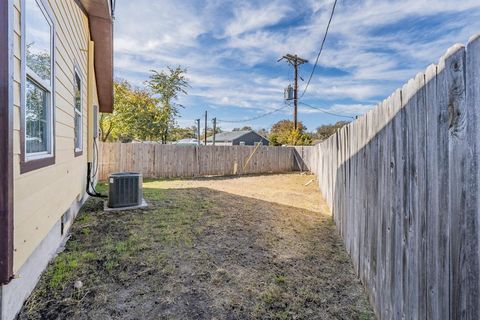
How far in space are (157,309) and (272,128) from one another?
132ft

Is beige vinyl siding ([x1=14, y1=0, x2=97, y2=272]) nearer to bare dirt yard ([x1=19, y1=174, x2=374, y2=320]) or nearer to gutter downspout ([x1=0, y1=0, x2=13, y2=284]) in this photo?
gutter downspout ([x1=0, y1=0, x2=13, y2=284])

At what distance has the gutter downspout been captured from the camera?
1.56 meters

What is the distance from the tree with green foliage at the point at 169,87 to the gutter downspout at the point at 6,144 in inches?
642

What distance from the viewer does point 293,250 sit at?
136 inches

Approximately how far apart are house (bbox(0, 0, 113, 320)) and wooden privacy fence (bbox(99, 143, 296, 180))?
562 cm

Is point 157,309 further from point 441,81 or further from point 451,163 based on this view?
point 441,81

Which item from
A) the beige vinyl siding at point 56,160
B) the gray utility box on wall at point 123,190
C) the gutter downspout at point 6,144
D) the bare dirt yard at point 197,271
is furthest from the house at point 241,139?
the gutter downspout at point 6,144

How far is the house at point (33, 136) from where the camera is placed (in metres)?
1.61

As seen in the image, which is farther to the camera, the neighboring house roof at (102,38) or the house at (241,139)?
the house at (241,139)

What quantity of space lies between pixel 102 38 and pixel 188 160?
5939mm

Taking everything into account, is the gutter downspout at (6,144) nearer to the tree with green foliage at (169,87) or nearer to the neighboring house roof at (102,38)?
the neighboring house roof at (102,38)

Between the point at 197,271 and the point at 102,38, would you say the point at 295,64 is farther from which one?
the point at 197,271

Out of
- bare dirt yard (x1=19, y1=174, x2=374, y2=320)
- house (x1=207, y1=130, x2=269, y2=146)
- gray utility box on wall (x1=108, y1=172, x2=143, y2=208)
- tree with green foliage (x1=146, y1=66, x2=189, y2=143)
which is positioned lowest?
bare dirt yard (x1=19, y1=174, x2=374, y2=320)

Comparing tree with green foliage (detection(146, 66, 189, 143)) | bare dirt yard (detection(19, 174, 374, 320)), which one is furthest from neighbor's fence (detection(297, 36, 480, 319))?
tree with green foliage (detection(146, 66, 189, 143))
